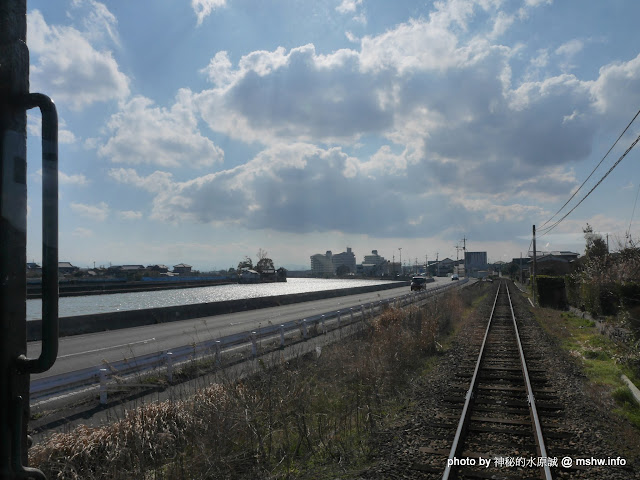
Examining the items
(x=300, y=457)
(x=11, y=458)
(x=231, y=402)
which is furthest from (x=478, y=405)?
(x=11, y=458)

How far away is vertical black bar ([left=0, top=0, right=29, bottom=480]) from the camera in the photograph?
1.92 m

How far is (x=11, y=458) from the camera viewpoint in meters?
1.92

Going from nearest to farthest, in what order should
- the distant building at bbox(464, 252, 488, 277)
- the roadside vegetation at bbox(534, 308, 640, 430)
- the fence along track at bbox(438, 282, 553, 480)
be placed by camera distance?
the fence along track at bbox(438, 282, 553, 480) → the roadside vegetation at bbox(534, 308, 640, 430) → the distant building at bbox(464, 252, 488, 277)

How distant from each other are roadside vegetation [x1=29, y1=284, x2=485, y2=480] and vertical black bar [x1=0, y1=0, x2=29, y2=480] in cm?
407

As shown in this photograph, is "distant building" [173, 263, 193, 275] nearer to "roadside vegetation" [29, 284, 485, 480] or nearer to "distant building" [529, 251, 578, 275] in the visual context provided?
"distant building" [529, 251, 578, 275]

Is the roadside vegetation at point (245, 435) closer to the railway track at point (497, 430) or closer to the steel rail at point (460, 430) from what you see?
the railway track at point (497, 430)

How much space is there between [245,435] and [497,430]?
4.06m

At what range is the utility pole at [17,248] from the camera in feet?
6.31

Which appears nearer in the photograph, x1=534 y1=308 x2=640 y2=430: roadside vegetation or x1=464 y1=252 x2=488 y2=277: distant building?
x1=534 y1=308 x2=640 y2=430: roadside vegetation

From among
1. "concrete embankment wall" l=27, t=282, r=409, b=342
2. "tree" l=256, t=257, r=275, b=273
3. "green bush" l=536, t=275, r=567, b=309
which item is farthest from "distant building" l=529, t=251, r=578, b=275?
"tree" l=256, t=257, r=275, b=273

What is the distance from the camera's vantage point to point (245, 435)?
7.26 metres

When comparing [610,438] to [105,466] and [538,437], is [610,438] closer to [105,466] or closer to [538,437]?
[538,437]

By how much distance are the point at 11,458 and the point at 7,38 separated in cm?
169

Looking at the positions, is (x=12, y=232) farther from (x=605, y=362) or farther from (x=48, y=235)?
(x=605, y=362)
